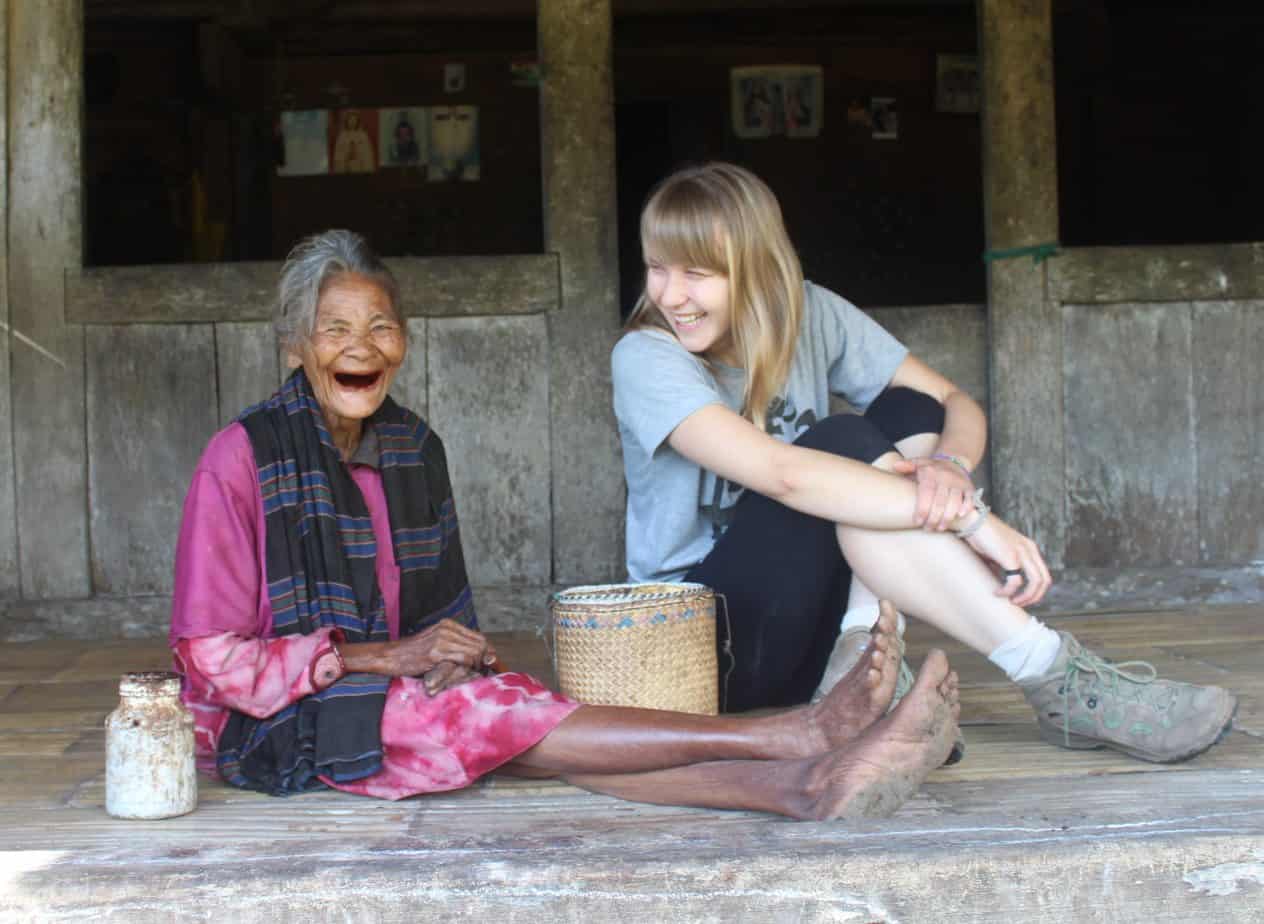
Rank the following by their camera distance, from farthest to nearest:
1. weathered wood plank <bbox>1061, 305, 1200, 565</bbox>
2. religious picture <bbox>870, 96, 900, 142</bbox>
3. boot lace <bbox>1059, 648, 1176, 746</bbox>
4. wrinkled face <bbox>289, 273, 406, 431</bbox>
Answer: religious picture <bbox>870, 96, 900, 142</bbox> → weathered wood plank <bbox>1061, 305, 1200, 565</bbox> → wrinkled face <bbox>289, 273, 406, 431</bbox> → boot lace <bbox>1059, 648, 1176, 746</bbox>

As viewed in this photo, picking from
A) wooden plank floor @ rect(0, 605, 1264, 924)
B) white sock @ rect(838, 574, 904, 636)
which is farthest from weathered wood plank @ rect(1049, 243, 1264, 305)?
wooden plank floor @ rect(0, 605, 1264, 924)

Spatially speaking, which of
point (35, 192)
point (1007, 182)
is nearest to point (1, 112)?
point (35, 192)

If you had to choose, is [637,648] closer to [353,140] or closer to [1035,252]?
[1035,252]

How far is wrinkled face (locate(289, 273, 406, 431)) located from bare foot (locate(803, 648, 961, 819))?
1.04 m

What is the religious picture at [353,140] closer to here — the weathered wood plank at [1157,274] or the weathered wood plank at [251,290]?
the weathered wood plank at [251,290]

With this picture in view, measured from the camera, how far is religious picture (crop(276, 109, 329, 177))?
782cm

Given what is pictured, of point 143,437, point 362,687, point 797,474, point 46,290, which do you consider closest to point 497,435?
point 143,437

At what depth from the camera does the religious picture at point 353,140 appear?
7.92 metres

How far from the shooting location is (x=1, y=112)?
4.47 metres

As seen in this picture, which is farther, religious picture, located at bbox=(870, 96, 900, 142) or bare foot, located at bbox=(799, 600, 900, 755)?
religious picture, located at bbox=(870, 96, 900, 142)

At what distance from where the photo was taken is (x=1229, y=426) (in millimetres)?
4734

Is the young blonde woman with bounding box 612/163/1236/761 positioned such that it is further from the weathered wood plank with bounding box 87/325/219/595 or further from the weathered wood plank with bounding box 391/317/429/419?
the weathered wood plank with bounding box 87/325/219/595

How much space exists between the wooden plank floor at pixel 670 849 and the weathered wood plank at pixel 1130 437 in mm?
2108

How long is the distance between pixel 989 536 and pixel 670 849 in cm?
83
